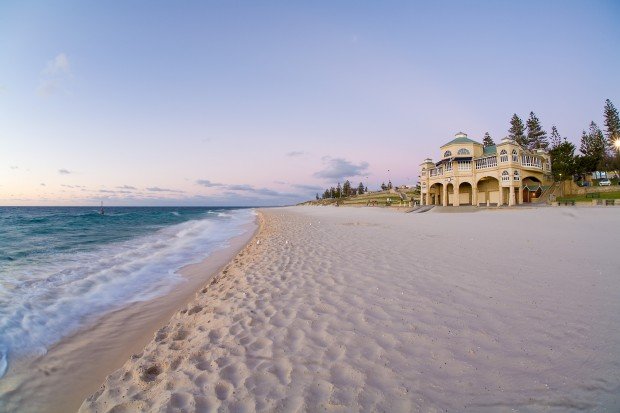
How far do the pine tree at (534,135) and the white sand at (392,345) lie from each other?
72.8m

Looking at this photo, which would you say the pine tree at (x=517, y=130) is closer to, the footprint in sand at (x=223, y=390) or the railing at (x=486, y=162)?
the railing at (x=486, y=162)

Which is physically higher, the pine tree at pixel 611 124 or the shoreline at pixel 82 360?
the pine tree at pixel 611 124

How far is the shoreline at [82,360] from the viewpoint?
3.67 m

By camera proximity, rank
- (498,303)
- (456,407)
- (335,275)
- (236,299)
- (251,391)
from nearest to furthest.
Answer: (456,407)
(251,391)
(498,303)
(236,299)
(335,275)

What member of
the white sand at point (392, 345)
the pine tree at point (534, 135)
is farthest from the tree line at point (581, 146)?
the white sand at point (392, 345)

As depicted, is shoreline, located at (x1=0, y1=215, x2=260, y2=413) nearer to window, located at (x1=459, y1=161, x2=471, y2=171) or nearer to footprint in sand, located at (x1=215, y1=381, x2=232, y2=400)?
footprint in sand, located at (x1=215, y1=381, x2=232, y2=400)

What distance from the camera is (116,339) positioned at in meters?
5.36

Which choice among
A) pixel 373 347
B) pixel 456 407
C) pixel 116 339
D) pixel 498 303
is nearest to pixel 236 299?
pixel 116 339

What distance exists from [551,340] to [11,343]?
28.9 feet

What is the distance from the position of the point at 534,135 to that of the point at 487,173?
3762 centimetres

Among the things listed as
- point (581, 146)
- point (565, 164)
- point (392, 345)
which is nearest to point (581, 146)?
point (581, 146)

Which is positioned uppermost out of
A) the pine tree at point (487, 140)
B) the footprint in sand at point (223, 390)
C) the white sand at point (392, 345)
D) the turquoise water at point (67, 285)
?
the pine tree at point (487, 140)

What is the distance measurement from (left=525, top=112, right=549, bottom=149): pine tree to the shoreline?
8003 cm

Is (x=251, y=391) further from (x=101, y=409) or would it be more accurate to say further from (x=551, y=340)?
(x=551, y=340)
